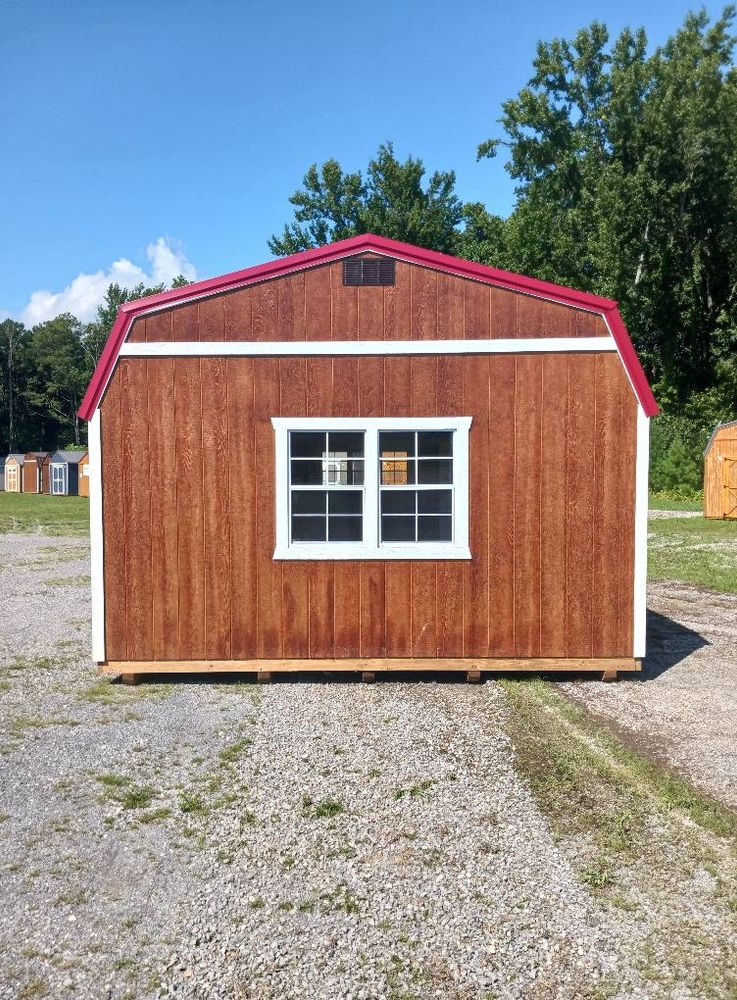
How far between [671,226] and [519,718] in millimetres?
31191

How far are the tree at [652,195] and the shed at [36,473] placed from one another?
35003 mm

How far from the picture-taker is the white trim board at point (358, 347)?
7.19 metres

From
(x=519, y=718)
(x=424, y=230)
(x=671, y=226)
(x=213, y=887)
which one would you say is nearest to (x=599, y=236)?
(x=671, y=226)

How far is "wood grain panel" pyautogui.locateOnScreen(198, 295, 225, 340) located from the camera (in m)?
7.28

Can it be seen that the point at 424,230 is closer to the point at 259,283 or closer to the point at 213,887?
Answer: the point at 259,283

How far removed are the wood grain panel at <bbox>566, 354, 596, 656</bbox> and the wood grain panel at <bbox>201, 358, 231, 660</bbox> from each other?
3.28 m

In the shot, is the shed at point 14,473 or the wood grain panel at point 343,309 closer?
the wood grain panel at point 343,309

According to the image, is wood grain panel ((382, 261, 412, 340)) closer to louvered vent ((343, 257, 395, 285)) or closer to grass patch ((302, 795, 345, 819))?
louvered vent ((343, 257, 395, 285))

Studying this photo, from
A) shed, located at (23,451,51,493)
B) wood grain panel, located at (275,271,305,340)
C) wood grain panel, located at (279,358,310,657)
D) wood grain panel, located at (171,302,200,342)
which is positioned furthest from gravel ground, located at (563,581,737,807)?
shed, located at (23,451,51,493)

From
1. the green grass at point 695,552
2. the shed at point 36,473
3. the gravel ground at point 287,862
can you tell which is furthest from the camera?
the shed at point 36,473

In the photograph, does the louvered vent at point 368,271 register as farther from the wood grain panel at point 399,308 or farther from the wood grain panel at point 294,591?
the wood grain panel at point 294,591

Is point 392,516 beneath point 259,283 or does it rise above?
beneath

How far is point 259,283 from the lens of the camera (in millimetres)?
7266

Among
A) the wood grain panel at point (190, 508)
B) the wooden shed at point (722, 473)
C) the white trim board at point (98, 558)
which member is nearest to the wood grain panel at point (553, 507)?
the wood grain panel at point (190, 508)
